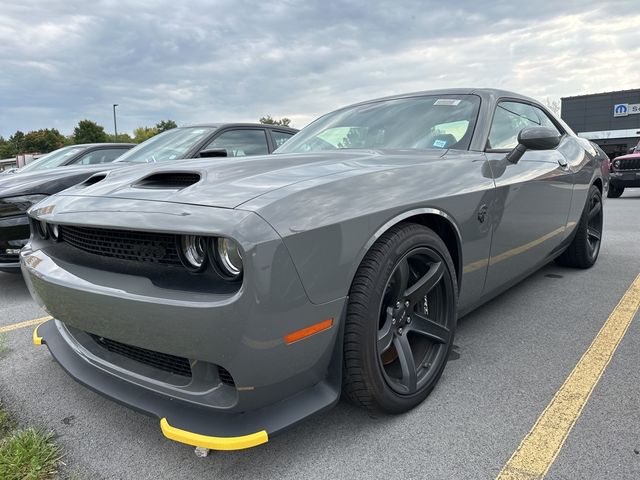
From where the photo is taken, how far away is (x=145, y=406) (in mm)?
1609

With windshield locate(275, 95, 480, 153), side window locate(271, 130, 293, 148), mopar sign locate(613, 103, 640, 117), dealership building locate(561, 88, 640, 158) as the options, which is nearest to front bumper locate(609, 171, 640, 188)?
side window locate(271, 130, 293, 148)

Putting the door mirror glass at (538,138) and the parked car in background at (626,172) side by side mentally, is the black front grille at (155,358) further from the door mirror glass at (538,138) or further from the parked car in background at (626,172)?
the parked car in background at (626,172)

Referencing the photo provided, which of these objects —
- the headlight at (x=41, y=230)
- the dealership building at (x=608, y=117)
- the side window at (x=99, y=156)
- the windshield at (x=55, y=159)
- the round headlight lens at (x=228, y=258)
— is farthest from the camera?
the dealership building at (x=608, y=117)

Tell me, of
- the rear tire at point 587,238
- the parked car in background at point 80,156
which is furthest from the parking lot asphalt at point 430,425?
the parked car in background at point 80,156

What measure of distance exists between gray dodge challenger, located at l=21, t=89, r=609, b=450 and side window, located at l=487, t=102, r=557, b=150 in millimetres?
204

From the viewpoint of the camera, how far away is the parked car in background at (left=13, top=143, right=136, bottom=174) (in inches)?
232

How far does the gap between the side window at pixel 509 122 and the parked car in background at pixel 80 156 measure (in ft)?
15.4

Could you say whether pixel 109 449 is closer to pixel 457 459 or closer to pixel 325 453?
pixel 325 453

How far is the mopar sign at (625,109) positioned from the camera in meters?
35.7

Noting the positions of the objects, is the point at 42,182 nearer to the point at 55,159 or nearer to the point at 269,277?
the point at 55,159

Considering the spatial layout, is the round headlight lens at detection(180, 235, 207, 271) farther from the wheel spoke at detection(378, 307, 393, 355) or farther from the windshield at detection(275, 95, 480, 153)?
the windshield at detection(275, 95, 480, 153)

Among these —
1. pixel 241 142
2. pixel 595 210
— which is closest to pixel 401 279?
pixel 595 210

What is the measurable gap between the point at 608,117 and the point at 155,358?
4295 cm

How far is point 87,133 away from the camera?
192ft
